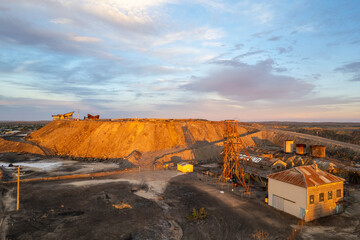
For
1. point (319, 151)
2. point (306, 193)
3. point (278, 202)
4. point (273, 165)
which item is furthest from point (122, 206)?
point (319, 151)

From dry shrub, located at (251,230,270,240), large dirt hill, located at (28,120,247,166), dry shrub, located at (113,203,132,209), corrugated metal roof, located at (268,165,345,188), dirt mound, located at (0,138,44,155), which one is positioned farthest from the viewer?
dirt mound, located at (0,138,44,155)

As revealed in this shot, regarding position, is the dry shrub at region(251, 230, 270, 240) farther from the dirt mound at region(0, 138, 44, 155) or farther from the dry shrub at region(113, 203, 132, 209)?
the dirt mound at region(0, 138, 44, 155)

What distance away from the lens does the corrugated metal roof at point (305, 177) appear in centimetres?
2377

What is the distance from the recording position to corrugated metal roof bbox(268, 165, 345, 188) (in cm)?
2377

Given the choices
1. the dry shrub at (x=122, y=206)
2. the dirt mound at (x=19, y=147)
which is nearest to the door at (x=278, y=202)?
the dry shrub at (x=122, y=206)

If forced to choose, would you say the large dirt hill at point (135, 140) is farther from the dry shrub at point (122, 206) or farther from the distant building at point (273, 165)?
the dry shrub at point (122, 206)

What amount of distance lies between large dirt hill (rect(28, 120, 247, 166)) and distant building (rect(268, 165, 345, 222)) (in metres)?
31.6

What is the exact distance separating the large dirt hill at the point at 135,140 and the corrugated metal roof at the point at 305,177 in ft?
106

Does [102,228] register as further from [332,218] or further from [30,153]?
[30,153]

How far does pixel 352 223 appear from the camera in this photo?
22500mm

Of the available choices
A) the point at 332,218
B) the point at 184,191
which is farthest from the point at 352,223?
the point at 184,191

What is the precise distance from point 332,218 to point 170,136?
50.3m

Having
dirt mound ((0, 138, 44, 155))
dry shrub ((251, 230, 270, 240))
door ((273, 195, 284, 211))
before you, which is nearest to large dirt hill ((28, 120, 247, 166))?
dirt mound ((0, 138, 44, 155))

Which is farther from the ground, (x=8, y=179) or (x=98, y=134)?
(x=98, y=134)
